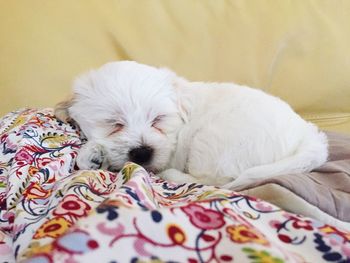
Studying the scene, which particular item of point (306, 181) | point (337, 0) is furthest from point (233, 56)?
point (306, 181)

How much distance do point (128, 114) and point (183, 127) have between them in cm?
13

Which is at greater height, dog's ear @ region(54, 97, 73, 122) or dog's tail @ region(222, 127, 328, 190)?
dog's ear @ region(54, 97, 73, 122)

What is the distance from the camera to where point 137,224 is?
0.60 metres

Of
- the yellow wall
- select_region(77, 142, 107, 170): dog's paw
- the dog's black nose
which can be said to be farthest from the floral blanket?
the yellow wall

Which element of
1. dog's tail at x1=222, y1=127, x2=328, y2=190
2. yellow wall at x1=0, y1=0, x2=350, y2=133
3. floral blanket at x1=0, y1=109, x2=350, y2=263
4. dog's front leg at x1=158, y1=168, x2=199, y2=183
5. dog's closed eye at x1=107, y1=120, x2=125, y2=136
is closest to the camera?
floral blanket at x1=0, y1=109, x2=350, y2=263

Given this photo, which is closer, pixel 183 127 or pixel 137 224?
pixel 137 224

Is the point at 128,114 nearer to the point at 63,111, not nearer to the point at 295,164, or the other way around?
the point at 63,111

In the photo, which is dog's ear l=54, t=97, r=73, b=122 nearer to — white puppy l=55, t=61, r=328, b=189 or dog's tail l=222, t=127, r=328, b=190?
white puppy l=55, t=61, r=328, b=189

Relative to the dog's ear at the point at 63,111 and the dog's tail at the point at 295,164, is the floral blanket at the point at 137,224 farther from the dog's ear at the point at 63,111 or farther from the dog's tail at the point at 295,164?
the dog's ear at the point at 63,111

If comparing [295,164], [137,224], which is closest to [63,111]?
[295,164]

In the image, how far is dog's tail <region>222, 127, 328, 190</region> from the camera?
1021mm

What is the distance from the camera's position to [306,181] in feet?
3.14

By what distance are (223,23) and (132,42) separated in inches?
11.0

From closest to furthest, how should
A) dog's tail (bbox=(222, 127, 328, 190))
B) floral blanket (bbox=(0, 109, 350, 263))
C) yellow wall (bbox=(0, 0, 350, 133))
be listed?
floral blanket (bbox=(0, 109, 350, 263)) → dog's tail (bbox=(222, 127, 328, 190)) → yellow wall (bbox=(0, 0, 350, 133))
